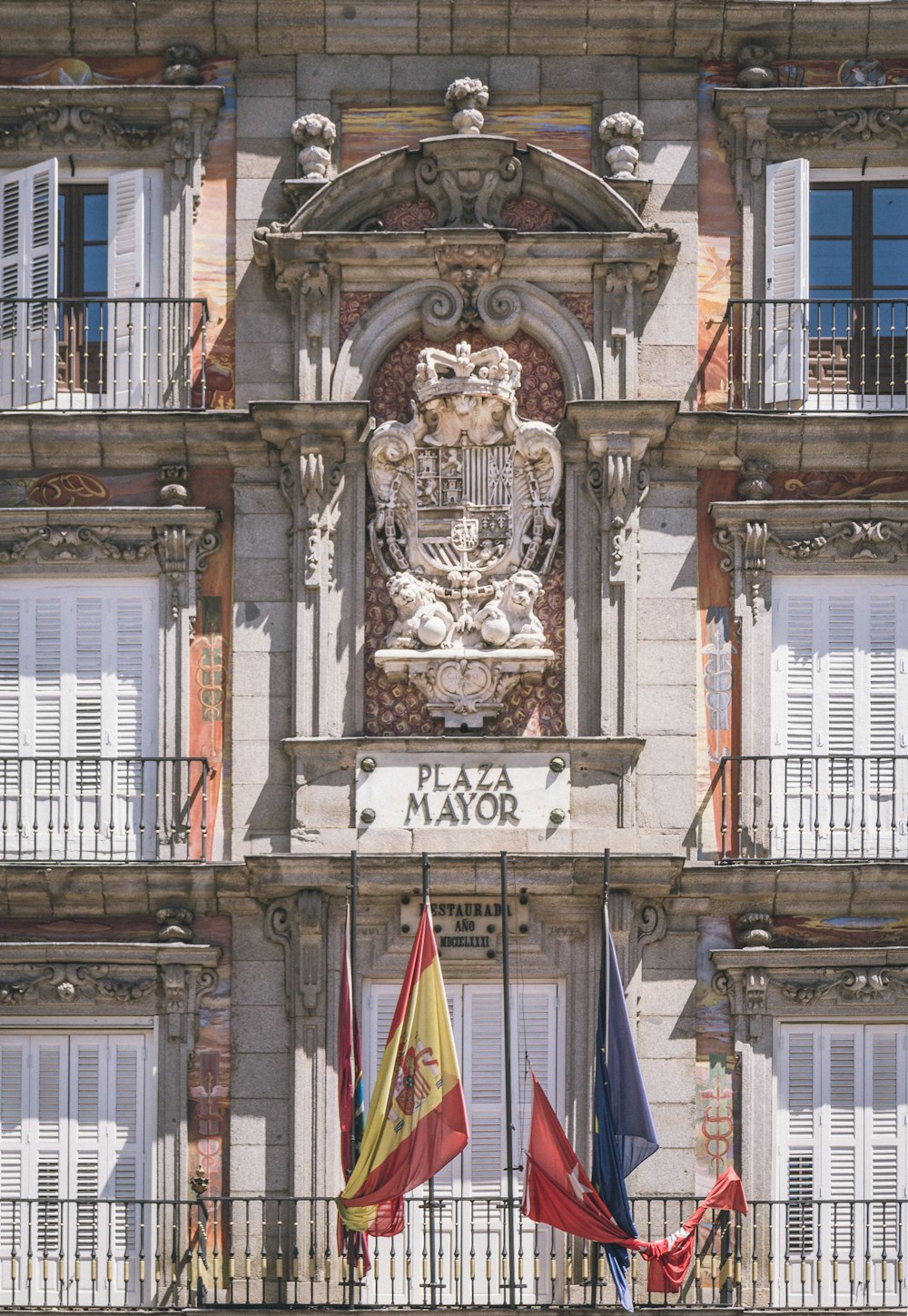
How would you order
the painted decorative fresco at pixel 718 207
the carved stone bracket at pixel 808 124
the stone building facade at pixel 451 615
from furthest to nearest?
the carved stone bracket at pixel 808 124, the painted decorative fresco at pixel 718 207, the stone building facade at pixel 451 615

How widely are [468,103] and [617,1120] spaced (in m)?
8.67

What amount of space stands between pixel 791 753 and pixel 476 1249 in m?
4.82

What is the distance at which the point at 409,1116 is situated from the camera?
25.0 meters

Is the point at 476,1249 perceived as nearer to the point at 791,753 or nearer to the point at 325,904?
the point at 325,904

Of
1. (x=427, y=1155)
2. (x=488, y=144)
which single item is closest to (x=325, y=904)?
(x=427, y=1155)

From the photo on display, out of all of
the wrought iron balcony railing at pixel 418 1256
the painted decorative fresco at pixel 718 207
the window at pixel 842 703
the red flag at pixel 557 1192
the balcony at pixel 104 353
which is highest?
the painted decorative fresco at pixel 718 207

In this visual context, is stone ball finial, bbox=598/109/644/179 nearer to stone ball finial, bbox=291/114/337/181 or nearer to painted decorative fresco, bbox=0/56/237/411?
stone ball finial, bbox=291/114/337/181

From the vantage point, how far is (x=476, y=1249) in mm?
26031

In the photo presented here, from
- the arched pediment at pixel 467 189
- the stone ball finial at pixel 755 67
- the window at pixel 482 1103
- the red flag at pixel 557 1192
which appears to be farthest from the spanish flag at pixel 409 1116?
the stone ball finial at pixel 755 67

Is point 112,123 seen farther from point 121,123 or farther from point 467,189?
point 467,189

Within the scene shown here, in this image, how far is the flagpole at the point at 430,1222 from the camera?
2523cm

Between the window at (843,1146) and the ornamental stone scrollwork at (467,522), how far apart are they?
3.87m

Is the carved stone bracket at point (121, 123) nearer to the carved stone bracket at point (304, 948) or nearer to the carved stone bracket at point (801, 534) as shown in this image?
the carved stone bracket at point (801, 534)

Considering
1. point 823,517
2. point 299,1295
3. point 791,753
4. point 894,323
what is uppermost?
point 894,323
